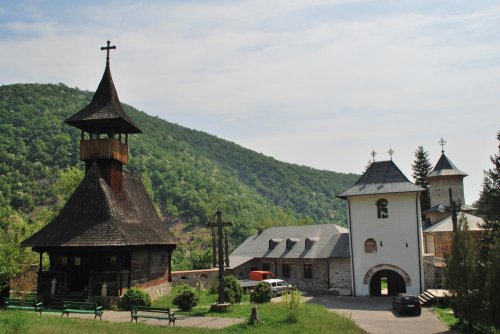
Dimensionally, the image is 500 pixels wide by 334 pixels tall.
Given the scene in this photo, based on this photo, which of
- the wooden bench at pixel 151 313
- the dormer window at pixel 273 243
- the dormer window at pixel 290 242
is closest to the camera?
the wooden bench at pixel 151 313

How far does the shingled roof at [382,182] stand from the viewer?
30.7m

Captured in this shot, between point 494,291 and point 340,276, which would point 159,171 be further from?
point 494,291

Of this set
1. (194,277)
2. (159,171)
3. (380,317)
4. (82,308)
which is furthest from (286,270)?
(159,171)

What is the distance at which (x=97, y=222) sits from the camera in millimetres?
23562

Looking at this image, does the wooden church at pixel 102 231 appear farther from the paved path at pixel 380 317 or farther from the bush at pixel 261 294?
the paved path at pixel 380 317

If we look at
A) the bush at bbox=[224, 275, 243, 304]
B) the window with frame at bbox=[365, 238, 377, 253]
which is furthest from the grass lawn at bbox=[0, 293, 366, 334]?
the window with frame at bbox=[365, 238, 377, 253]

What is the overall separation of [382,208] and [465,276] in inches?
524

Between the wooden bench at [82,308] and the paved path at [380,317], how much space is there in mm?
10395

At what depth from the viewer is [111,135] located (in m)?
27.7

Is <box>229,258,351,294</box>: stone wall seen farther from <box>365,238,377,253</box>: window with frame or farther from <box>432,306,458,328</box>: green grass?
<box>432,306,458,328</box>: green grass

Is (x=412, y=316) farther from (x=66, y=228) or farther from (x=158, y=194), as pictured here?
(x=158, y=194)

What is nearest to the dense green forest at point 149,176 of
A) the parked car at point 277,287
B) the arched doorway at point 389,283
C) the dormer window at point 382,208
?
the parked car at point 277,287

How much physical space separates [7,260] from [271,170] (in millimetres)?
102469

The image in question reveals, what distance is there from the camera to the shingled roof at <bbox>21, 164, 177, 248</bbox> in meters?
22.7
